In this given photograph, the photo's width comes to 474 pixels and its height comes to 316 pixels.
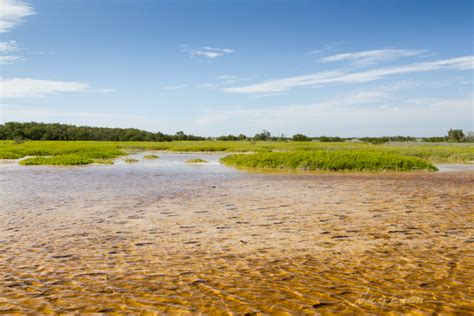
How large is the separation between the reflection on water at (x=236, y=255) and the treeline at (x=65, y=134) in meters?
104

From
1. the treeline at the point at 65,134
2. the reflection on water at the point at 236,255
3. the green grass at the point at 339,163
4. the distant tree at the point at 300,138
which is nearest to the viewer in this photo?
the reflection on water at the point at 236,255

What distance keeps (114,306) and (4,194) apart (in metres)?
13.3

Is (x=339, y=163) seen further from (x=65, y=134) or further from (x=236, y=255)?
(x=65, y=134)

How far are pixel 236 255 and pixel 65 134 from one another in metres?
127

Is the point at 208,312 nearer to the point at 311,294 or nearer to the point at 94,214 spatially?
the point at 311,294

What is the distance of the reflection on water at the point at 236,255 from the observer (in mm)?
5812

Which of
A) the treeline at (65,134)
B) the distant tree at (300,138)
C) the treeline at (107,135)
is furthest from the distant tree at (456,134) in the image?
the treeline at (65,134)

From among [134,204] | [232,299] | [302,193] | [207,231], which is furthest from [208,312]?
[302,193]

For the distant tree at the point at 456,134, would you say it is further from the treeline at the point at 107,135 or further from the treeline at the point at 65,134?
the treeline at the point at 65,134

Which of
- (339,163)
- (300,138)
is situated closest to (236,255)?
(339,163)

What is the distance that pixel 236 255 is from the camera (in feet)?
26.2

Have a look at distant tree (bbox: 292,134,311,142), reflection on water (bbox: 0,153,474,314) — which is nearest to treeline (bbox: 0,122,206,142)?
distant tree (bbox: 292,134,311,142)

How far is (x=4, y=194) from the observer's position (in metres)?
16.5

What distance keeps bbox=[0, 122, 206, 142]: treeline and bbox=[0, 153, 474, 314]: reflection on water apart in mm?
103866
